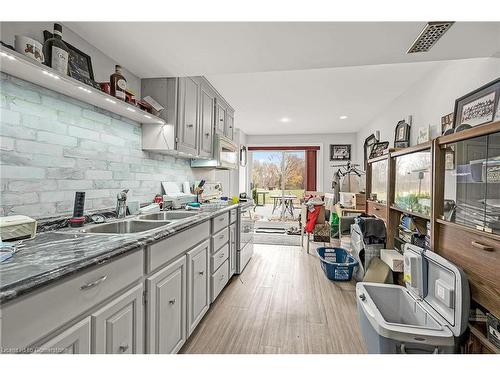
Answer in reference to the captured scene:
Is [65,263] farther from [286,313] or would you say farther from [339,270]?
[339,270]

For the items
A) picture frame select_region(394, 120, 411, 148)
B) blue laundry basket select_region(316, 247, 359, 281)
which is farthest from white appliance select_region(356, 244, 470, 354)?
picture frame select_region(394, 120, 411, 148)

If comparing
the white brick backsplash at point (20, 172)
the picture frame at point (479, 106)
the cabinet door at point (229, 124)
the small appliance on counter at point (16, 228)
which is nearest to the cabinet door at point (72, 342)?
the small appliance on counter at point (16, 228)

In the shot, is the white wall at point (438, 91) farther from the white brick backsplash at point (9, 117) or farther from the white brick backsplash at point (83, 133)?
the white brick backsplash at point (9, 117)

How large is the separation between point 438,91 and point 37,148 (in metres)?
3.47

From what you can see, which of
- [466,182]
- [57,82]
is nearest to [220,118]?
[57,82]

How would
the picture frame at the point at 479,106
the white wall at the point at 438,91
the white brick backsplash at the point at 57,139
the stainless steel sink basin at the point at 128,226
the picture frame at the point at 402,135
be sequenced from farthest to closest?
the picture frame at the point at 402,135
the white wall at the point at 438,91
the picture frame at the point at 479,106
the stainless steel sink basin at the point at 128,226
the white brick backsplash at the point at 57,139

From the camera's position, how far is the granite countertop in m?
0.69

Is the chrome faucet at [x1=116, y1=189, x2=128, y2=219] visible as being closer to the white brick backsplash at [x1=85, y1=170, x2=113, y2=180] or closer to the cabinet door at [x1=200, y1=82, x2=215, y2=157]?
the white brick backsplash at [x1=85, y1=170, x2=113, y2=180]

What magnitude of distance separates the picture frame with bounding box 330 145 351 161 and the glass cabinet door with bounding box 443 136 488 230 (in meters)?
4.92

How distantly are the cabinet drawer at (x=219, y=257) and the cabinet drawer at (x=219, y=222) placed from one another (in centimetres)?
23

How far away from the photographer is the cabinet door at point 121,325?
0.95m

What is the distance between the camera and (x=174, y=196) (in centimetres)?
255
